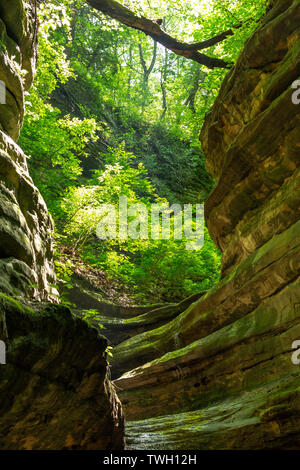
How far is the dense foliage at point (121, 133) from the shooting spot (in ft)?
40.1

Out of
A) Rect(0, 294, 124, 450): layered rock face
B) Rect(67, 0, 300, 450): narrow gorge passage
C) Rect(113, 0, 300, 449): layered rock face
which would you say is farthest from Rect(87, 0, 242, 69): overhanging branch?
Rect(0, 294, 124, 450): layered rock face

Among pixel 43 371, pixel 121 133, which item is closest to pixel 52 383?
pixel 43 371

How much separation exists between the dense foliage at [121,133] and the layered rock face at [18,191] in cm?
113

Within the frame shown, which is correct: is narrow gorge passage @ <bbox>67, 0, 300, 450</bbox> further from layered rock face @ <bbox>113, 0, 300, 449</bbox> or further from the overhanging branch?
the overhanging branch

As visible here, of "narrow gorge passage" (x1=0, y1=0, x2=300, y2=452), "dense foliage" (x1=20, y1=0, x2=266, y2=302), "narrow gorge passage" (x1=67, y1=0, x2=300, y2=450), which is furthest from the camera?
"dense foliage" (x1=20, y1=0, x2=266, y2=302)

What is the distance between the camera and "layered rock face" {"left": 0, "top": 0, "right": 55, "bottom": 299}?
3.97 meters

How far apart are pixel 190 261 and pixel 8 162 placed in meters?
11.6

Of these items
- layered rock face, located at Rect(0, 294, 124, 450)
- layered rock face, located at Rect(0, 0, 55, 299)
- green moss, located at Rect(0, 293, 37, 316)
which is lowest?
layered rock face, located at Rect(0, 294, 124, 450)

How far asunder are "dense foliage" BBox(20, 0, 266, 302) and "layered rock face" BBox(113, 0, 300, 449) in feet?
14.2

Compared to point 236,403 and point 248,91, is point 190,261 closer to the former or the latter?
point 248,91

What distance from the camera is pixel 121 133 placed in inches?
1097

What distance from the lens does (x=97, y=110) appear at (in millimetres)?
26422

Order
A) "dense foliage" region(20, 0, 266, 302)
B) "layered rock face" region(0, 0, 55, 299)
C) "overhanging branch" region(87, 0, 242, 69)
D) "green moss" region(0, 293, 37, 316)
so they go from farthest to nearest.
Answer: "dense foliage" region(20, 0, 266, 302) < "overhanging branch" region(87, 0, 242, 69) < "layered rock face" region(0, 0, 55, 299) < "green moss" region(0, 293, 37, 316)

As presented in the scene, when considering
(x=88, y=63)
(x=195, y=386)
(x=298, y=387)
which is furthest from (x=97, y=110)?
(x=298, y=387)
